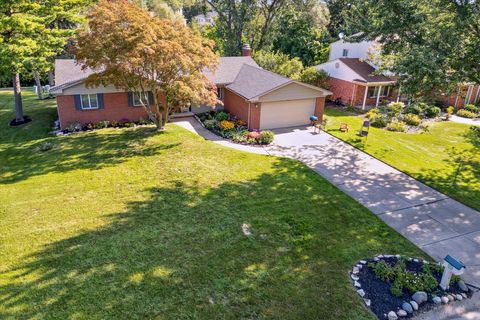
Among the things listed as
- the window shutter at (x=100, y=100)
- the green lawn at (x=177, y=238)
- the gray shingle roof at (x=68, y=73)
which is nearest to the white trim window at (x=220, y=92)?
the window shutter at (x=100, y=100)

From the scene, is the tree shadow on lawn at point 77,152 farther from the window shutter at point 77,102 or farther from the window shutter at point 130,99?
the window shutter at point 130,99

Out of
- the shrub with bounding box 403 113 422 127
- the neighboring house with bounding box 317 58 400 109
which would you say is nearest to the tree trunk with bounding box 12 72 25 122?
the neighboring house with bounding box 317 58 400 109

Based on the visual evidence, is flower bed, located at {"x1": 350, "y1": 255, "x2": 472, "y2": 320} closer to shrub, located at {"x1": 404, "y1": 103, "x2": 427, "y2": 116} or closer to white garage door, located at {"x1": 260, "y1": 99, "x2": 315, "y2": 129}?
white garage door, located at {"x1": 260, "y1": 99, "x2": 315, "y2": 129}

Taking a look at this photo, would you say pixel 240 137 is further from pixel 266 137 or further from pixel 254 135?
pixel 266 137

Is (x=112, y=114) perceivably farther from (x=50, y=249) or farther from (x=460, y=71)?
(x=460, y=71)

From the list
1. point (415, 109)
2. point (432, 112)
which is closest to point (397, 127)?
point (415, 109)

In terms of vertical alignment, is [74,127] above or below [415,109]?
below
